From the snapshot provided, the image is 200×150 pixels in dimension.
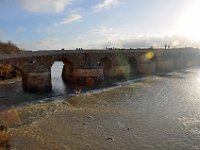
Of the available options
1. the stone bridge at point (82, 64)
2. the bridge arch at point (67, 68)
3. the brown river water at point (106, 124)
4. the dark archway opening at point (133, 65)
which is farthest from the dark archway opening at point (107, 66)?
the brown river water at point (106, 124)

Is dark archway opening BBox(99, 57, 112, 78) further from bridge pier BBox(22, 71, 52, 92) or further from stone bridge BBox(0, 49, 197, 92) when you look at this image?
bridge pier BBox(22, 71, 52, 92)

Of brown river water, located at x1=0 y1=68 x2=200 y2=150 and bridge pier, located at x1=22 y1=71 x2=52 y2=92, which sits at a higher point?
bridge pier, located at x1=22 y1=71 x2=52 y2=92

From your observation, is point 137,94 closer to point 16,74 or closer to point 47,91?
point 47,91

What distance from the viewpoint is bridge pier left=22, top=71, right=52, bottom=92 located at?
40.9 metres

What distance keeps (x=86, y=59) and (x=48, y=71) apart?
1282 cm

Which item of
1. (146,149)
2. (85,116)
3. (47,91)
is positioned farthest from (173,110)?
(47,91)

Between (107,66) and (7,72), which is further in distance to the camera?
(107,66)

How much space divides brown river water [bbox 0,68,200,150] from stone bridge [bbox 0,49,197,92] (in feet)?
31.4

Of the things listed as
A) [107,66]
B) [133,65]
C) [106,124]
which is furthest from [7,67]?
[106,124]

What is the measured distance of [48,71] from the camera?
43.0 meters

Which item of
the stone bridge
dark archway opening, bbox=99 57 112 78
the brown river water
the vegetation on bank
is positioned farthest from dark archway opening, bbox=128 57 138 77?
the brown river water

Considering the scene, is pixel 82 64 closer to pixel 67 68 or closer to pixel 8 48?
pixel 67 68

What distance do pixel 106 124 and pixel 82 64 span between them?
3051cm

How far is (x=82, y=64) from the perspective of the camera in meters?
52.5
